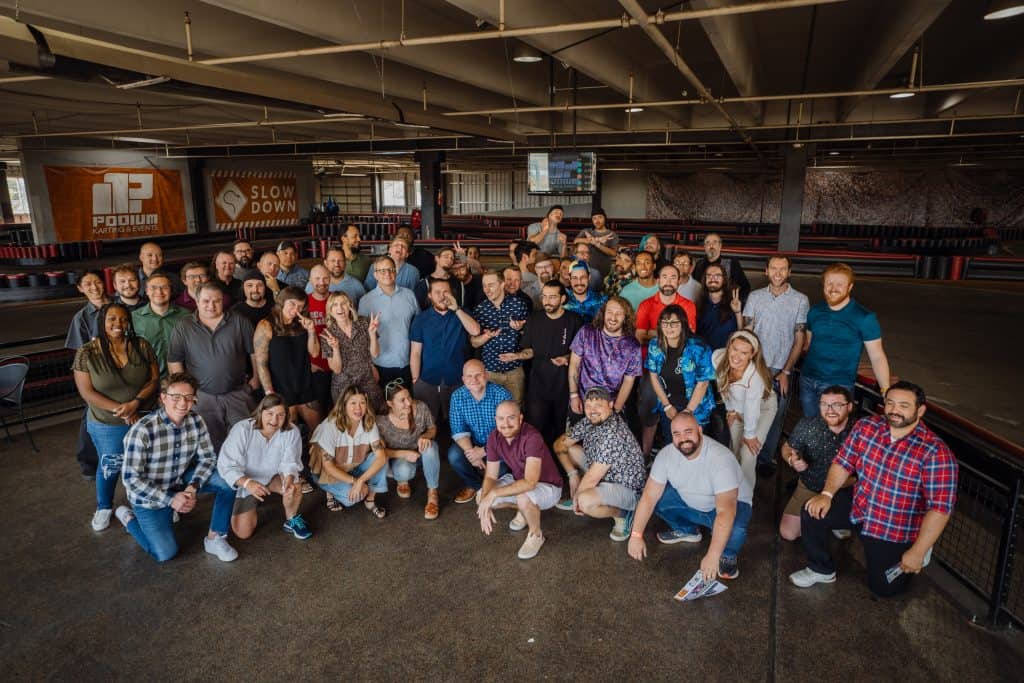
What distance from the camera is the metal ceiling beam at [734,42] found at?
513 centimetres

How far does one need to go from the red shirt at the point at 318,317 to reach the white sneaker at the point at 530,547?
6.64 ft

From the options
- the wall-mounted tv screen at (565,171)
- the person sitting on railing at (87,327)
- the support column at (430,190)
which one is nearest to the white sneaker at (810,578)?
the person sitting on railing at (87,327)

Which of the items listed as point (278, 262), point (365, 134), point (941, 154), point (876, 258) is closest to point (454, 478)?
point (278, 262)

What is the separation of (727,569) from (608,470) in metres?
0.89

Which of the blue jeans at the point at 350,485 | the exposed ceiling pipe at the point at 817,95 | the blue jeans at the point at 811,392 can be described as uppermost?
the exposed ceiling pipe at the point at 817,95

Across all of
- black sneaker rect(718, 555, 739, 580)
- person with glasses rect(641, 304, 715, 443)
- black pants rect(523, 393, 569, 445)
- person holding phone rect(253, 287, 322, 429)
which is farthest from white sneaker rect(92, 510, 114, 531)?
black sneaker rect(718, 555, 739, 580)

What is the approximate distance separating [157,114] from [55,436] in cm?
828

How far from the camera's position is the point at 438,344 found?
15.7 ft

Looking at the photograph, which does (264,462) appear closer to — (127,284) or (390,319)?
(390,319)

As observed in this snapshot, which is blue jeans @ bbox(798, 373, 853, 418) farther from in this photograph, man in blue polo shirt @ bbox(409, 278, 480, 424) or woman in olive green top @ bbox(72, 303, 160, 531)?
woman in olive green top @ bbox(72, 303, 160, 531)

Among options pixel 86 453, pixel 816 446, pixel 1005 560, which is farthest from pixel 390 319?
pixel 1005 560

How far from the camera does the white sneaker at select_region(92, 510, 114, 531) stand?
412 centimetres

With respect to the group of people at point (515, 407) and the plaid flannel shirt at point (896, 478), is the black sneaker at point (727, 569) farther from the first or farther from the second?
the plaid flannel shirt at point (896, 478)

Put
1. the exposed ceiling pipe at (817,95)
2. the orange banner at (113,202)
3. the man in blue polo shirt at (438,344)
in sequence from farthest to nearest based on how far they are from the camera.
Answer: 1. the orange banner at (113,202)
2. the exposed ceiling pipe at (817,95)
3. the man in blue polo shirt at (438,344)
